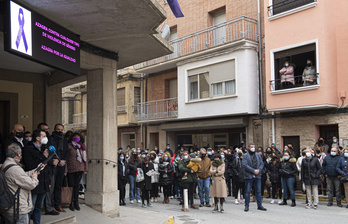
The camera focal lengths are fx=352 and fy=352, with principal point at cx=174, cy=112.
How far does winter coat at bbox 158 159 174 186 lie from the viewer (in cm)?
1298

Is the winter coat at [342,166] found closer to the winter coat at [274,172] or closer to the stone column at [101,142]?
the winter coat at [274,172]

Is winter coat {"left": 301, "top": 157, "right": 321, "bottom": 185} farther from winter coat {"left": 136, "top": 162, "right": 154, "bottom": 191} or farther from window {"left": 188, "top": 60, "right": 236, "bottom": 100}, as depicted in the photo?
window {"left": 188, "top": 60, "right": 236, "bottom": 100}

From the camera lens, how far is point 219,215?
1070 cm

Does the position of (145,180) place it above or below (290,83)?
below

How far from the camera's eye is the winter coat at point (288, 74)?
55.5ft

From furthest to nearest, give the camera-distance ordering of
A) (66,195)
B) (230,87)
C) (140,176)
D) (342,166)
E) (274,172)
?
(230,87), (274,172), (140,176), (342,166), (66,195)

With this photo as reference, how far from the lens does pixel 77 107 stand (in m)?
33.6

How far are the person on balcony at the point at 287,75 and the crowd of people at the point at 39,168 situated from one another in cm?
1147

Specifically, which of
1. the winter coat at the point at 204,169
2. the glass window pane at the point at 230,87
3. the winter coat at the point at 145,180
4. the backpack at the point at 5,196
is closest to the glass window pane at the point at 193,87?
the glass window pane at the point at 230,87

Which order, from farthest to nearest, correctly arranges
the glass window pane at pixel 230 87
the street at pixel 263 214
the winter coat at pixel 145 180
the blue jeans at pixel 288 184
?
the glass window pane at pixel 230 87
the winter coat at pixel 145 180
the blue jeans at pixel 288 184
the street at pixel 263 214

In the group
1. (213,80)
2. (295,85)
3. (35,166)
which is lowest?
(35,166)

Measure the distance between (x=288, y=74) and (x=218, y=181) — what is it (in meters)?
8.41

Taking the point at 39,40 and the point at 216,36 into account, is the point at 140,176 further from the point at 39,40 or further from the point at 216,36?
the point at 216,36

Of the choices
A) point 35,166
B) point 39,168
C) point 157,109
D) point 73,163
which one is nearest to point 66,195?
point 73,163
